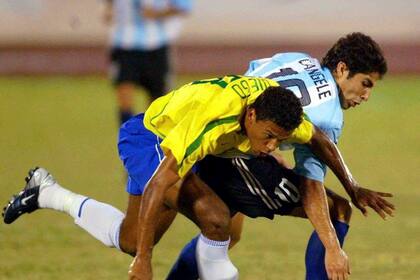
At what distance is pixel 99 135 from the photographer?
14969mm

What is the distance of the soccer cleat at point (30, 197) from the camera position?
25.1ft

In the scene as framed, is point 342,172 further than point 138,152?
No

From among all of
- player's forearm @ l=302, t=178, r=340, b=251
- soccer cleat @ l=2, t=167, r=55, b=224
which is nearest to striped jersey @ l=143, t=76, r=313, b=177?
player's forearm @ l=302, t=178, r=340, b=251

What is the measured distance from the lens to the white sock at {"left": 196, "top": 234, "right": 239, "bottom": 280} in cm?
648

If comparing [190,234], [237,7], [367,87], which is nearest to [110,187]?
[190,234]

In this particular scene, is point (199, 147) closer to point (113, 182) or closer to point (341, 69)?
point (341, 69)

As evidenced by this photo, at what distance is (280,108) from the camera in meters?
6.11

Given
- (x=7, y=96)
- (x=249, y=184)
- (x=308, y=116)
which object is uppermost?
(x=308, y=116)

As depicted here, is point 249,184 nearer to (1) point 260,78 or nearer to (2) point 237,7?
(1) point 260,78

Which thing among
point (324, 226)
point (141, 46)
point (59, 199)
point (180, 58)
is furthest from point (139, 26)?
point (180, 58)

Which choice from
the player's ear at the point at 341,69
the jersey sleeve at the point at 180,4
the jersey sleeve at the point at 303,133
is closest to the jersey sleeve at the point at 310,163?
the jersey sleeve at the point at 303,133

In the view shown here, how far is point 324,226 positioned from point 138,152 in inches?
45.1

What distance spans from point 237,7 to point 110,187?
380 inches

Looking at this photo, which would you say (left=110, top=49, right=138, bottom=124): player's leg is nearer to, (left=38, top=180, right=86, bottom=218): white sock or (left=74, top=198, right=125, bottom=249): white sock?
(left=38, top=180, right=86, bottom=218): white sock
